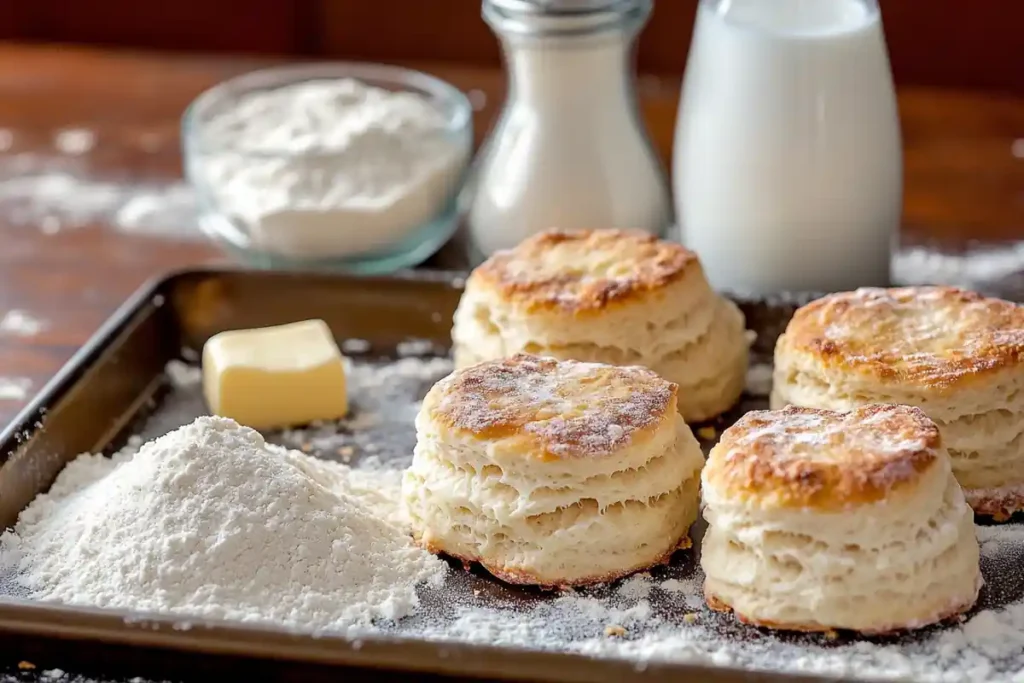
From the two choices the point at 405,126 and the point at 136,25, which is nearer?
the point at 405,126

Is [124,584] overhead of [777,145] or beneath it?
beneath

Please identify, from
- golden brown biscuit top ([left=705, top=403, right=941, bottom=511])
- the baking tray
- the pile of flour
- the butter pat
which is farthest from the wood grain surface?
golden brown biscuit top ([left=705, top=403, right=941, bottom=511])

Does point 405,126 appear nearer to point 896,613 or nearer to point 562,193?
point 562,193

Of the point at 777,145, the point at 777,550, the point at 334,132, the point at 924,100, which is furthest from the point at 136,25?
the point at 777,550

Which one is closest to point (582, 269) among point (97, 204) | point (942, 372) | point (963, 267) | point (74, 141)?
point (942, 372)

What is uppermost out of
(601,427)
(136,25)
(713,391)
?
(601,427)

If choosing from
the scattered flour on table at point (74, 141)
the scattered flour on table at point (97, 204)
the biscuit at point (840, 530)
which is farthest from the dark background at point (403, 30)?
the biscuit at point (840, 530)
